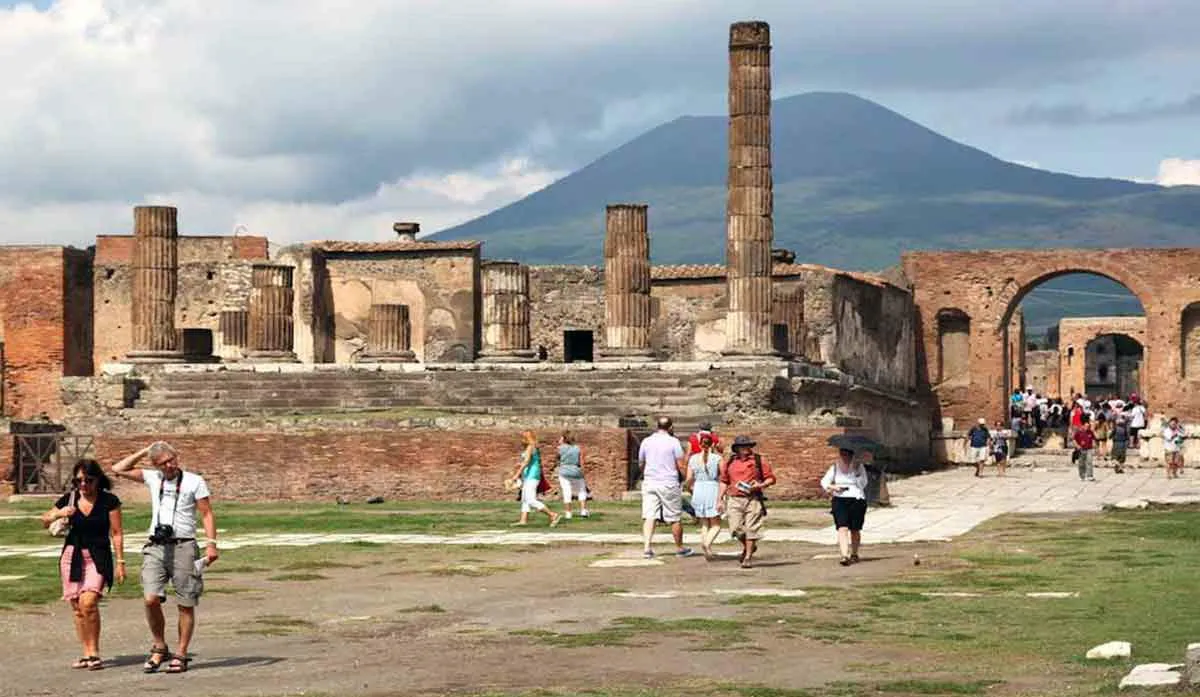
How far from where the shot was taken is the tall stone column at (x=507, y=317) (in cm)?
4338

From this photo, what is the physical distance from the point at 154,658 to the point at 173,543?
2.82ft

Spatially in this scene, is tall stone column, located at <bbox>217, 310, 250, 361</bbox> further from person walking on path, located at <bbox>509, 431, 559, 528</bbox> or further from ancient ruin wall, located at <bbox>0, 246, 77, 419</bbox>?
person walking on path, located at <bbox>509, 431, 559, 528</bbox>

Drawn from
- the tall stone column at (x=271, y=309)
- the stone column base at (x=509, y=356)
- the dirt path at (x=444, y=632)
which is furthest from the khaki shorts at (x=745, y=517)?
the tall stone column at (x=271, y=309)

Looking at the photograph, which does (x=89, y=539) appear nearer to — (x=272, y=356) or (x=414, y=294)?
(x=272, y=356)

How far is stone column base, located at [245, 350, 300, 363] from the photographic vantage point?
43.5 meters

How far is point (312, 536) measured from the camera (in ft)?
86.7

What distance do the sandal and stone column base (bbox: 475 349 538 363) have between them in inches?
1083

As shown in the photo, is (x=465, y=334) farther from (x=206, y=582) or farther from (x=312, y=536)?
(x=206, y=582)

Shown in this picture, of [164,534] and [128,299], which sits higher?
[128,299]

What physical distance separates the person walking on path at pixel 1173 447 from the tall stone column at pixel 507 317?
11539 mm

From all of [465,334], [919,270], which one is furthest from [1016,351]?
[465,334]

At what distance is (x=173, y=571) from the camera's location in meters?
15.2

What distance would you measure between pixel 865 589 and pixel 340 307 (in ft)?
114

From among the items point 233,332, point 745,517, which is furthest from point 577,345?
point 745,517
